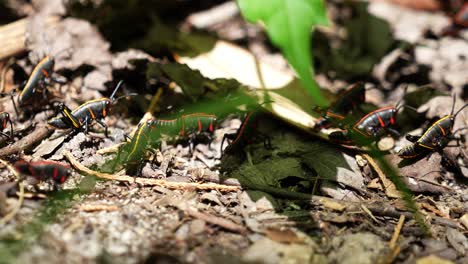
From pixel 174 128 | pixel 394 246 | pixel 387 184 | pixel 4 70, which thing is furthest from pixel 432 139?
pixel 4 70

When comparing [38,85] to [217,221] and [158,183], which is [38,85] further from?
[217,221]

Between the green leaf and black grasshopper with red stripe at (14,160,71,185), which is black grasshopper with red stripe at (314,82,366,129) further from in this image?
black grasshopper with red stripe at (14,160,71,185)

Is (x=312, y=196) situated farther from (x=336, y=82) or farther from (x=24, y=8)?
(x=24, y=8)

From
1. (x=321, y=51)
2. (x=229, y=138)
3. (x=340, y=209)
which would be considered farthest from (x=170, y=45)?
(x=340, y=209)

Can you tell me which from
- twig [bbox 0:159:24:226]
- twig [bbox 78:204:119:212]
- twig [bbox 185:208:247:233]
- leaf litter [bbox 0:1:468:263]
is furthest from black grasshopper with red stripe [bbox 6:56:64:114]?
twig [bbox 185:208:247:233]

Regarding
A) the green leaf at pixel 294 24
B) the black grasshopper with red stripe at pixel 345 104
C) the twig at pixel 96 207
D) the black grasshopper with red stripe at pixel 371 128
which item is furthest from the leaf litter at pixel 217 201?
the green leaf at pixel 294 24
